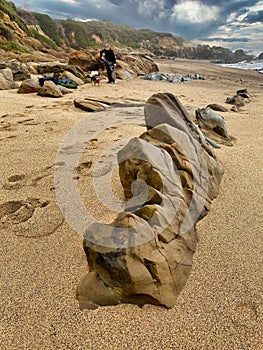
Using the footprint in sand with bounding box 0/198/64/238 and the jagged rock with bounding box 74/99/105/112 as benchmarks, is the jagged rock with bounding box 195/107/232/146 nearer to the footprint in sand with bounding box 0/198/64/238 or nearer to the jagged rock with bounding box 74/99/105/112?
the jagged rock with bounding box 74/99/105/112

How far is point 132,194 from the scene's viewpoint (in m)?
2.08

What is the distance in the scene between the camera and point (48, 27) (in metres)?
38.7

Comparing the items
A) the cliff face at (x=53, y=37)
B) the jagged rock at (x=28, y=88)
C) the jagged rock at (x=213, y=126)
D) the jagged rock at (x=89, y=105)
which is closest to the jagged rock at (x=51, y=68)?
the jagged rock at (x=28, y=88)

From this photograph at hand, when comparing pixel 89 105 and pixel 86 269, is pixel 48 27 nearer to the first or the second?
pixel 89 105

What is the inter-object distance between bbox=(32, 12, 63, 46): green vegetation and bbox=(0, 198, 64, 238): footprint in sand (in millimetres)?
41008

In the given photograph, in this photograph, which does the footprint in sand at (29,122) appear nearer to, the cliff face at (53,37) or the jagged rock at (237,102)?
Result: the jagged rock at (237,102)

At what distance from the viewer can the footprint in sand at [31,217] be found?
1.99m

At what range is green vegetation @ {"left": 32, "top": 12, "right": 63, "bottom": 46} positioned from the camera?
37562mm

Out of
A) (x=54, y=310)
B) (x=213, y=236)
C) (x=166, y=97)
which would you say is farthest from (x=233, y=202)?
(x=54, y=310)

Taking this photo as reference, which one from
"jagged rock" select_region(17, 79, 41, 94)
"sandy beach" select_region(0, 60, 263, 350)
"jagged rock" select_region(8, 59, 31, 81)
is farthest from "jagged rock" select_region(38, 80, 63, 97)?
"sandy beach" select_region(0, 60, 263, 350)

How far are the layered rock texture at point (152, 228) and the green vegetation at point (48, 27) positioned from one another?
135 ft

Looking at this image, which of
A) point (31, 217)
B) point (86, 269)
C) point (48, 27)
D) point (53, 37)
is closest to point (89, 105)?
point (31, 217)

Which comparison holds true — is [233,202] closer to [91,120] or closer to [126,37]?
[91,120]

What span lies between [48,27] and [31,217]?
45.4m
